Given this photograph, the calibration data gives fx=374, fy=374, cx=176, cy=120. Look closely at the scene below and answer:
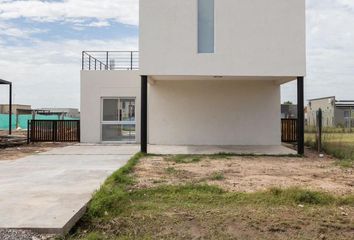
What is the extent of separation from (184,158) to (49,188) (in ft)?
18.7

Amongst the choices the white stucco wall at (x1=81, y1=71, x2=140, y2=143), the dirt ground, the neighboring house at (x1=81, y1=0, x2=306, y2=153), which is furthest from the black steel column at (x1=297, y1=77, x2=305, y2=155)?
the white stucco wall at (x1=81, y1=71, x2=140, y2=143)

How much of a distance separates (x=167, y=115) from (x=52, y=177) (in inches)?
362

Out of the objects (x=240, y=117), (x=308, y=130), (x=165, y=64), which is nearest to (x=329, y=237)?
(x=165, y=64)

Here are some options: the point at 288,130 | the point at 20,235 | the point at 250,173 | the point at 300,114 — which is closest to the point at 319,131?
the point at 300,114

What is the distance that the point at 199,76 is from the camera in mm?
13586

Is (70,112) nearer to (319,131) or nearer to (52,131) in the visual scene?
(52,131)

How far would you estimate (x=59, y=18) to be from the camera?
58.7ft

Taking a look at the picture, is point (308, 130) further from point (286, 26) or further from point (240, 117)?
point (286, 26)

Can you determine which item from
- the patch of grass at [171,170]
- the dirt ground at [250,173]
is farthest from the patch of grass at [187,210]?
the patch of grass at [171,170]

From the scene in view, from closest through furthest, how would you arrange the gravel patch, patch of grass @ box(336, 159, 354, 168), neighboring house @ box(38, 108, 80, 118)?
1. the gravel patch
2. patch of grass @ box(336, 159, 354, 168)
3. neighboring house @ box(38, 108, 80, 118)

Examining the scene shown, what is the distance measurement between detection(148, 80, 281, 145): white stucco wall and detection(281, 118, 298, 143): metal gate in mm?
1746

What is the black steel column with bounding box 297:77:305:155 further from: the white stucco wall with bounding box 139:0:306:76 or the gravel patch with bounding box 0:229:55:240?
the gravel patch with bounding box 0:229:55:240

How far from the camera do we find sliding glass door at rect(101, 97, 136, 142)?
18.1 metres

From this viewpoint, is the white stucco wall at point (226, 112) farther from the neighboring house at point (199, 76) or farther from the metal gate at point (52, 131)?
the metal gate at point (52, 131)
